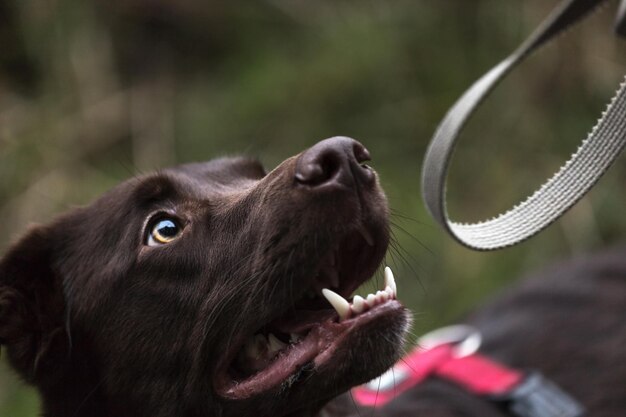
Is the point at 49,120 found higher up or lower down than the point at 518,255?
higher up

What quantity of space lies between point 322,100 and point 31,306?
3084mm

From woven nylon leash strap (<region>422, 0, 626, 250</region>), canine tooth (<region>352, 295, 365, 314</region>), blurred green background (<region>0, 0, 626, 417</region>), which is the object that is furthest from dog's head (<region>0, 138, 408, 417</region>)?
blurred green background (<region>0, 0, 626, 417</region>)

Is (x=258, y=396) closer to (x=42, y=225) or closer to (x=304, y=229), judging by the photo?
(x=304, y=229)

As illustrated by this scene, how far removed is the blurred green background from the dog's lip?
250cm

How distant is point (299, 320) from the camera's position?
83.5 inches

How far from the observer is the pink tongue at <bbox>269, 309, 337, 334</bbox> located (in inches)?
81.8

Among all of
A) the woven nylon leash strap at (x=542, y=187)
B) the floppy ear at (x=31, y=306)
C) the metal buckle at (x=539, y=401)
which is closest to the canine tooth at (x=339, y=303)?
the woven nylon leash strap at (x=542, y=187)

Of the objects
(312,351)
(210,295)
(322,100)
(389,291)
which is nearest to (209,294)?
(210,295)

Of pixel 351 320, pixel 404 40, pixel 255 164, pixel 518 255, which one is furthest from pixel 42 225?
pixel 404 40

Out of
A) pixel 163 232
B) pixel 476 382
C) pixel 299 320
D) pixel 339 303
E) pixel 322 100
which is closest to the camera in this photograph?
pixel 339 303

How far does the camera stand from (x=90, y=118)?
5.36m

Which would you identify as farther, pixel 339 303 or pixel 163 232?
pixel 163 232

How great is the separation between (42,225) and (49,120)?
281cm

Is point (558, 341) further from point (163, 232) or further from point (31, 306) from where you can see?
point (31, 306)
